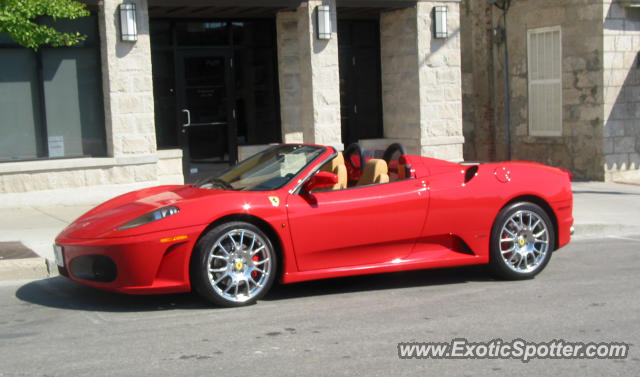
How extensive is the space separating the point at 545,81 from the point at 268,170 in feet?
36.8

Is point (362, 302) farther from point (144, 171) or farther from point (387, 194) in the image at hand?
point (144, 171)

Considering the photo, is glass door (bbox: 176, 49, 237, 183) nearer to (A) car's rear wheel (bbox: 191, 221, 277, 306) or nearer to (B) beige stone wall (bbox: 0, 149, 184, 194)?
(B) beige stone wall (bbox: 0, 149, 184, 194)

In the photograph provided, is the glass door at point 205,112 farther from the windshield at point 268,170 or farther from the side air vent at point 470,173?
the side air vent at point 470,173

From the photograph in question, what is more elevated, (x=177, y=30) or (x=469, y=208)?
(x=177, y=30)

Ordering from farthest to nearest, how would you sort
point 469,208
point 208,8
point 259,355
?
point 208,8 → point 469,208 → point 259,355

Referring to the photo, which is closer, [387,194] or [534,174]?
[387,194]

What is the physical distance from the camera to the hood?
20.5 ft

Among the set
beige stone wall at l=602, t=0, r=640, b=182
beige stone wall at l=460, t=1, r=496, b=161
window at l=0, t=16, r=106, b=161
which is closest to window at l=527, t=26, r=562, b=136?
beige stone wall at l=602, t=0, r=640, b=182

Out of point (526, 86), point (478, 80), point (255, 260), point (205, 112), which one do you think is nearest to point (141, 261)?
point (255, 260)

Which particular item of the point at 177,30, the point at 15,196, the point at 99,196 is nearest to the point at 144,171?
the point at 99,196

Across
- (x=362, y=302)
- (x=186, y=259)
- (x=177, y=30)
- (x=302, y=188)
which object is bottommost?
(x=362, y=302)

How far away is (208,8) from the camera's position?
13836 millimetres

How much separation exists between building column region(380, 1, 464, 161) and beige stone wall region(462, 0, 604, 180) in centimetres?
251

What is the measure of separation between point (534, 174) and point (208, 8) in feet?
26.3
